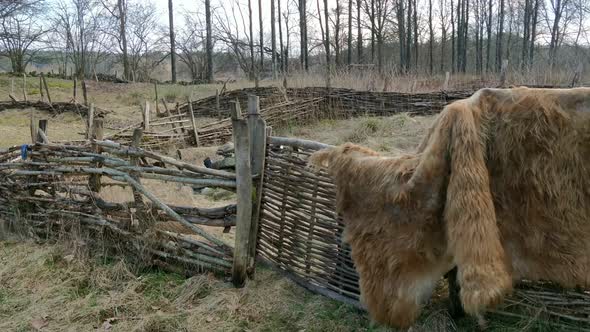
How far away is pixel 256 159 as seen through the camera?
310 centimetres

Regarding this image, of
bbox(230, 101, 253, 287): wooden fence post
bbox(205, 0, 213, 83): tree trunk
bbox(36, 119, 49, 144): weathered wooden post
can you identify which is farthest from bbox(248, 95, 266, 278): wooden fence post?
bbox(205, 0, 213, 83): tree trunk

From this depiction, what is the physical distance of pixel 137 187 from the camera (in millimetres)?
3521

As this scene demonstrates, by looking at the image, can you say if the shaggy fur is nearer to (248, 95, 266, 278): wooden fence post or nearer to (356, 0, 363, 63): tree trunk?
(248, 95, 266, 278): wooden fence post

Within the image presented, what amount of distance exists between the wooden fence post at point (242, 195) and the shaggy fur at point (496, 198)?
4.74 ft

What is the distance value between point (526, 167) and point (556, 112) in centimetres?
19

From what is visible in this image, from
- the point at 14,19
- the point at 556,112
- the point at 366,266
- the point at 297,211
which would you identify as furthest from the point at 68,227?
the point at 14,19

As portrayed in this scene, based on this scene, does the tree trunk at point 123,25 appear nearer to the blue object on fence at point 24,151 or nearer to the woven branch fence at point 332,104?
the woven branch fence at point 332,104

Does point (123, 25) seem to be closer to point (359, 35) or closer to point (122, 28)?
point (122, 28)

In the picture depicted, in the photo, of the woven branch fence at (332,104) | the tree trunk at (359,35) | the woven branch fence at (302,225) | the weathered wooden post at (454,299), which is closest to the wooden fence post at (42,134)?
the woven branch fence at (302,225)

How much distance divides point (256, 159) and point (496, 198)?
1.81 meters

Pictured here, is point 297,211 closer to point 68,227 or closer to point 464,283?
point 464,283

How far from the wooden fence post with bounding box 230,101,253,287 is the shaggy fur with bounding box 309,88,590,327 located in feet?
4.74

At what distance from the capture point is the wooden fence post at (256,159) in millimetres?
3043

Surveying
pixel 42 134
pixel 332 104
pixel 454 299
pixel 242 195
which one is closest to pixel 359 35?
pixel 332 104
